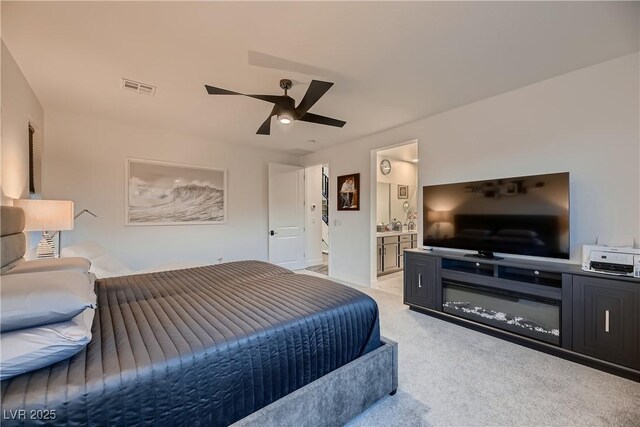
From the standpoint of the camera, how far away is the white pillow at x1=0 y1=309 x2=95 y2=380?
0.89 meters

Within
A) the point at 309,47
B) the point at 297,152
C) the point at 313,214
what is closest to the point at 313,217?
the point at 313,214

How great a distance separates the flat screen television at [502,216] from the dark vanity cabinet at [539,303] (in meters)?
0.17

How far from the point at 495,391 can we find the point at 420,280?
1472 mm

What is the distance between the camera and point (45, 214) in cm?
228

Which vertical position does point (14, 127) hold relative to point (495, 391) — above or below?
above

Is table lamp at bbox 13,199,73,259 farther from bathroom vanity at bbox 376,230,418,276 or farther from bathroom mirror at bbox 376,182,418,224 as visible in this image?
bathroom mirror at bbox 376,182,418,224

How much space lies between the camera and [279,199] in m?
5.39

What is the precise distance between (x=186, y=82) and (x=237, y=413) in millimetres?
2813

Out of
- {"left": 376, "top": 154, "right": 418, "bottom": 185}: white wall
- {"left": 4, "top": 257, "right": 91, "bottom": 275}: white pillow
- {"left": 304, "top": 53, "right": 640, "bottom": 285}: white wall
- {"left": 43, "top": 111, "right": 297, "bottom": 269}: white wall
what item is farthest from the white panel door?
{"left": 4, "top": 257, "right": 91, "bottom": 275}: white pillow

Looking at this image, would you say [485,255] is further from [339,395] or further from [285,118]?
[285,118]

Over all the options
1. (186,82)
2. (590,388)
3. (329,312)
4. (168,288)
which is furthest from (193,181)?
(590,388)

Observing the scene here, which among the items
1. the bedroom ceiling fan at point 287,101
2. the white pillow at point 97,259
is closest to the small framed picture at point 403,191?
the bedroom ceiling fan at point 287,101

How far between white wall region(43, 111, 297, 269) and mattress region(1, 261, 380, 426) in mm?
2144

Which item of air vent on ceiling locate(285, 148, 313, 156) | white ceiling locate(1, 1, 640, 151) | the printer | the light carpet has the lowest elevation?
the light carpet
